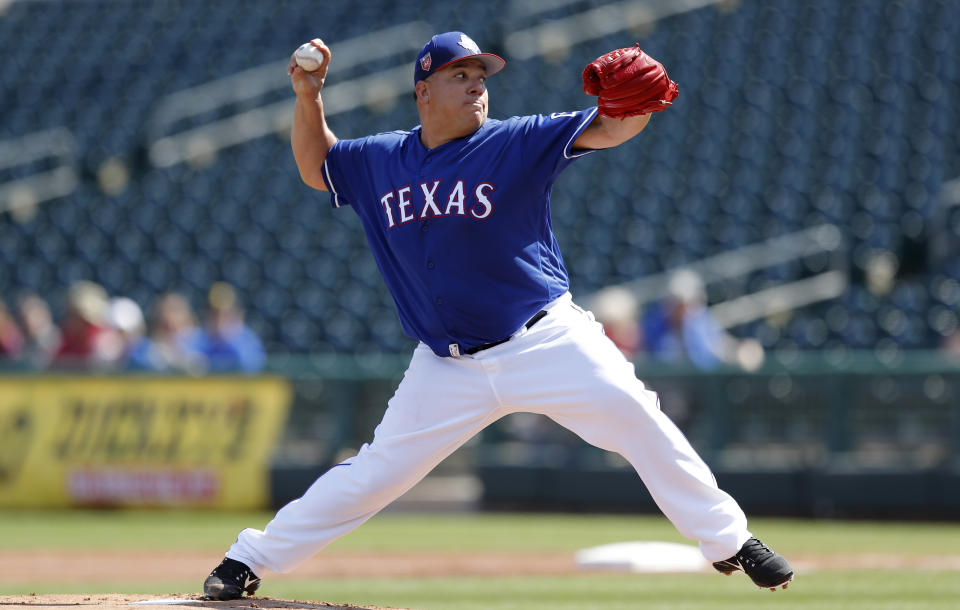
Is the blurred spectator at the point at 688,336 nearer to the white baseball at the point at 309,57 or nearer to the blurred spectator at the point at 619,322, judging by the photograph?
the blurred spectator at the point at 619,322

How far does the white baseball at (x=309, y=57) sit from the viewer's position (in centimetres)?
453

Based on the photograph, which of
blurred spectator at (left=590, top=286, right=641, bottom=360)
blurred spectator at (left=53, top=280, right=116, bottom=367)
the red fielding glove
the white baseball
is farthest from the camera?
blurred spectator at (left=53, top=280, right=116, bottom=367)

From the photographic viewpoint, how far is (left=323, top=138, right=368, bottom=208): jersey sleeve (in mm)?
4574

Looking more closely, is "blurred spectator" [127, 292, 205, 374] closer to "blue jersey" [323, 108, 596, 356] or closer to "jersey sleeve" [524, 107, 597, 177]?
"blue jersey" [323, 108, 596, 356]

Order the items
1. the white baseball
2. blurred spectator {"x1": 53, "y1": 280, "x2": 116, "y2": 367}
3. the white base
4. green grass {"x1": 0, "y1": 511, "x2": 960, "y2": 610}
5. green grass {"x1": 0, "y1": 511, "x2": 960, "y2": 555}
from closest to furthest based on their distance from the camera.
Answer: the white baseball < green grass {"x1": 0, "y1": 511, "x2": 960, "y2": 610} < the white base < green grass {"x1": 0, "y1": 511, "x2": 960, "y2": 555} < blurred spectator {"x1": 53, "y1": 280, "x2": 116, "y2": 367}

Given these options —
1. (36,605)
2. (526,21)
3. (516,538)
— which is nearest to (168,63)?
(526,21)

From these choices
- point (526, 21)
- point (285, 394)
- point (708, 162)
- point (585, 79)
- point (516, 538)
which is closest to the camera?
point (585, 79)

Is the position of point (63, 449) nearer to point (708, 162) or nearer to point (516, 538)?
point (516, 538)

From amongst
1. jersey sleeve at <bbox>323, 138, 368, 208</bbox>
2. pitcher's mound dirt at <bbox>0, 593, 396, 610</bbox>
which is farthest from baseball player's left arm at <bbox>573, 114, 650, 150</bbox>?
pitcher's mound dirt at <bbox>0, 593, 396, 610</bbox>

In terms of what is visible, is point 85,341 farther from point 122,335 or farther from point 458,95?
point 458,95

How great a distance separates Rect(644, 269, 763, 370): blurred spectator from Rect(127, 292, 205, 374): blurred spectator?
385 centimetres

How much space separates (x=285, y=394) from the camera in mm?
11531

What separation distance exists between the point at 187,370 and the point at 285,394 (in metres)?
0.89

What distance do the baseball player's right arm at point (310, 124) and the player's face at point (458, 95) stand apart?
0.46 metres
